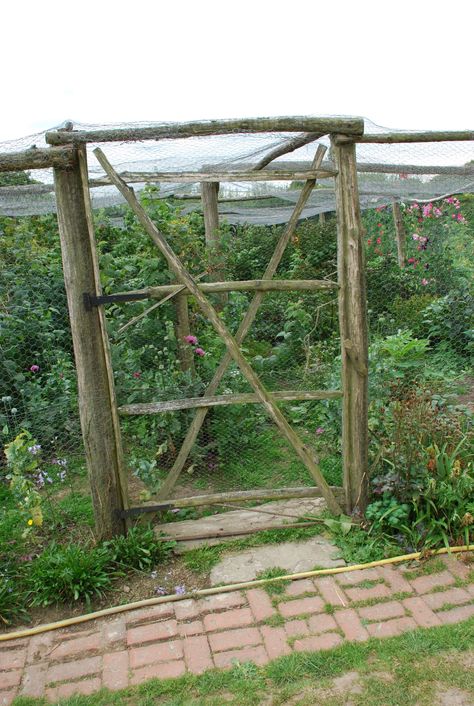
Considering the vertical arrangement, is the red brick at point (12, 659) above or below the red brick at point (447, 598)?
above

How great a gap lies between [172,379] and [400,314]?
3598mm

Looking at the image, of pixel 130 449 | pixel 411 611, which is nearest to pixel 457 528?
pixel 411 611

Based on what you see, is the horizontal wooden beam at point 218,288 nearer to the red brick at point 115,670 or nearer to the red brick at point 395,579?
the red brick at point 395,579

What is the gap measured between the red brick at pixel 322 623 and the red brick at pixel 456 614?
1.71ft

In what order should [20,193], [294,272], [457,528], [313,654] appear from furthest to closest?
[294,272], [20,193], [457,528], [313,654]

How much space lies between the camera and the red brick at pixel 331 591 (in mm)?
2985

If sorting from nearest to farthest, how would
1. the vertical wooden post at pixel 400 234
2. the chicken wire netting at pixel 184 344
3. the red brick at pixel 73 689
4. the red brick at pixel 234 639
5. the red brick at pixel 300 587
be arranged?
the red brick at pixel 73 689, the red brick at pixel 234 639, the red brick at pixel 300 587, the chicken wire netting at pixel 184 344, the vertical wooden post at pixel 400 234

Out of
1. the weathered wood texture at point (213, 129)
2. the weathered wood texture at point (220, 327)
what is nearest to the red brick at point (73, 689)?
the weathered wood texture at point (220, 327)

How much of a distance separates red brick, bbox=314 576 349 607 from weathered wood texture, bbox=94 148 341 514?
0.57 metres

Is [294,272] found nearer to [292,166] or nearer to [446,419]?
[292,166]

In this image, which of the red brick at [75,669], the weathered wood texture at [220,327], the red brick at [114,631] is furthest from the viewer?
the weathered wood texture at [220,327]

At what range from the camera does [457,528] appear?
338 centimetres

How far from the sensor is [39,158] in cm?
303

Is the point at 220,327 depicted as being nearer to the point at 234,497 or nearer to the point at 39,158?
the point at 234,497
